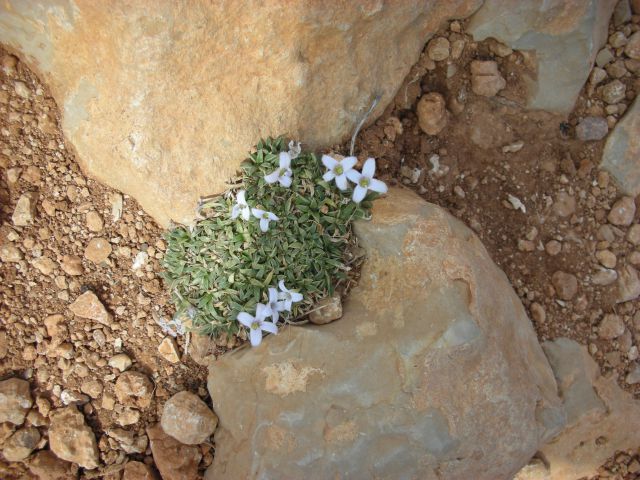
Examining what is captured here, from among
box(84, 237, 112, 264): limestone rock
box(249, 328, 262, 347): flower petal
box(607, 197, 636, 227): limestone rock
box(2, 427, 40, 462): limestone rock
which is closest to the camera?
box(249, 328, 262, 347): flower petal

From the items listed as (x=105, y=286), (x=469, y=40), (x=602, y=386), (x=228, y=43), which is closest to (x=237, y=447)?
(x=105, y=286)

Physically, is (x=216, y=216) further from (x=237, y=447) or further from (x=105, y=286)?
(x=237, y=447)

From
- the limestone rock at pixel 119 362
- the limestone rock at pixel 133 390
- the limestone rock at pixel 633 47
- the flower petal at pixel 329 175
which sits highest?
the limestone rock at pixel 633 47

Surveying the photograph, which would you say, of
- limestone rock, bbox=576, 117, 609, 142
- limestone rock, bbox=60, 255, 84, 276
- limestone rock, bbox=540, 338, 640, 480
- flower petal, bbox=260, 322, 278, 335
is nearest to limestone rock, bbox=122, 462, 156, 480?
flower petal, bbox=260, 322, 278, 335

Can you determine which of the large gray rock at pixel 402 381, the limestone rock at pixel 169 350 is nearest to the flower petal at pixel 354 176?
the large gray rock at pixel 402 381

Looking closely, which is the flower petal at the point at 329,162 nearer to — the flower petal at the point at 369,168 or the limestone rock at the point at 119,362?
the flower petal at the point at 369,168

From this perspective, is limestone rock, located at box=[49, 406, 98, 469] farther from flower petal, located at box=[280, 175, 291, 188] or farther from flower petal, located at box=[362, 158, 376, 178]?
flower petal, located at box=[362, 158, 376, 178]

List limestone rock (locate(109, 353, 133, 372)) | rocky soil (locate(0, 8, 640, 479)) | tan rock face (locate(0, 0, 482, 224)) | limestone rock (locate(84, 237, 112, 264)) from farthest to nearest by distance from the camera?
limestone rock (locate(84, 237, 112, 264))
limestone rock (locate(109, 353, 133, 372))
rocky soil (locate(0, 8, 640, 479))
tan rock face (locate(0, 0, 482, 224))
